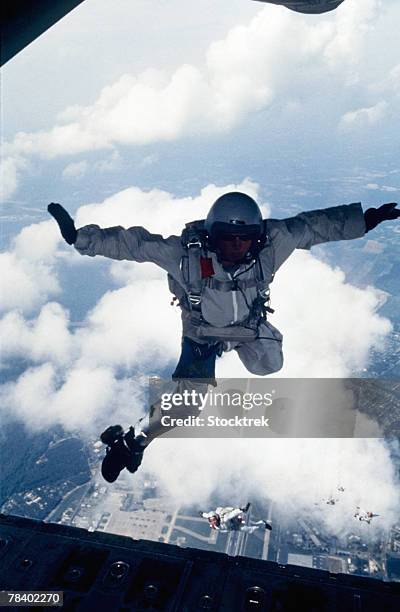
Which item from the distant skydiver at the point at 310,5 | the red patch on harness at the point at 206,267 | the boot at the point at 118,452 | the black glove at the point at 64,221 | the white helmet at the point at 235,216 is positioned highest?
the distant skydiver at the point at 310,5

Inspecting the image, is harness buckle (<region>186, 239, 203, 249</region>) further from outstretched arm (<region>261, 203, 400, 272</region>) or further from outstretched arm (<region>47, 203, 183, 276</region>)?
outstretched arm (<region>261, 203, 400, 272</region>)

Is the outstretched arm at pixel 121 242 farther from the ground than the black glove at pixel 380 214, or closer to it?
closer to it

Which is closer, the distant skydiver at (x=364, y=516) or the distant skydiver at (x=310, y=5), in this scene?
the distant skydiver at (x=310, y=5)

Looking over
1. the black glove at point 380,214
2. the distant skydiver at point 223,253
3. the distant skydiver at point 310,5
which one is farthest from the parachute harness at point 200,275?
the distant skydiver at point 310,5

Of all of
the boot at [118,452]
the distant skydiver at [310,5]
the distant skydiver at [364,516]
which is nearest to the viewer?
the distant skydiver at [310,5]

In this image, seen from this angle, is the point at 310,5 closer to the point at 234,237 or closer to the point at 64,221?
the point at 234,237

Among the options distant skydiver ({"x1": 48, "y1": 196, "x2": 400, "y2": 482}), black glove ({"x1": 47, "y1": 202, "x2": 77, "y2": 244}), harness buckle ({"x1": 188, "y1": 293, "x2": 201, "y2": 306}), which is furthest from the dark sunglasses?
black glove ({"x1": 47, "y1": 202, "x2": 77, "y2": 244})

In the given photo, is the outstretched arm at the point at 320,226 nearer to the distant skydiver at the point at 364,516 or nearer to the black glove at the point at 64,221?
the black glove at the point at 64,221
